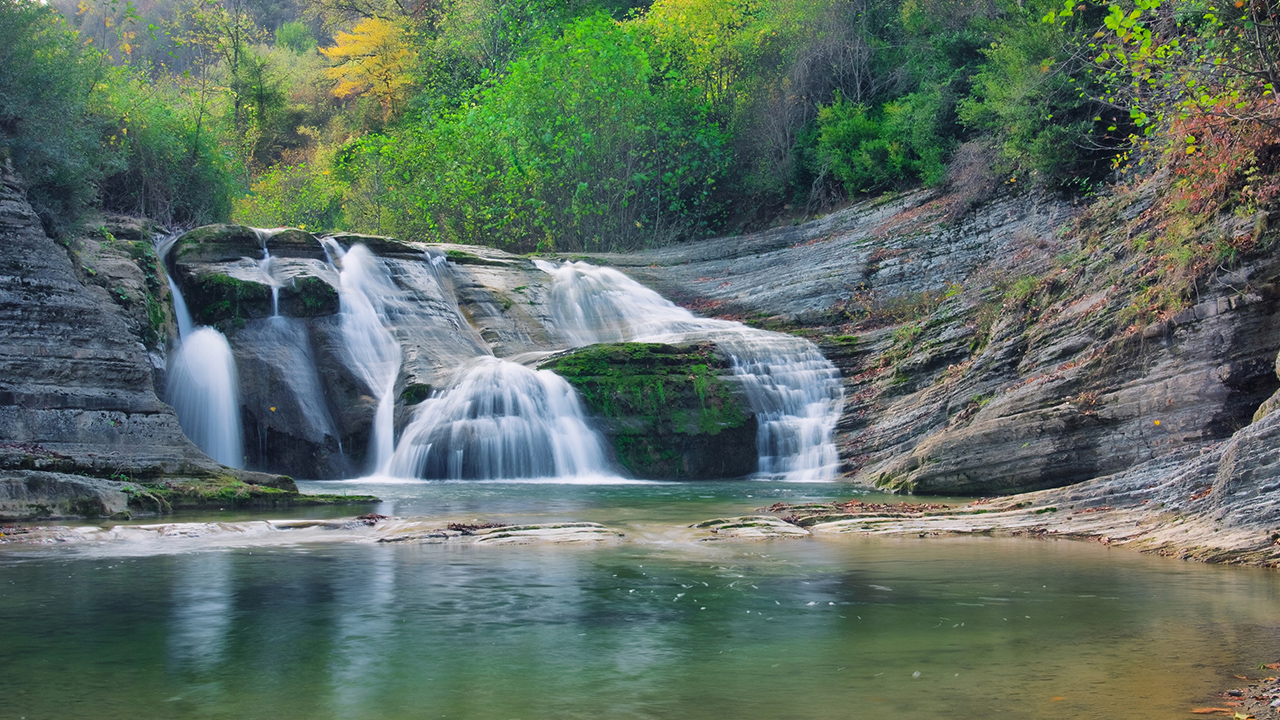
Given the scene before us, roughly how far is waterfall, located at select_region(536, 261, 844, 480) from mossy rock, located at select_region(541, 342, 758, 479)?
A: 545 mm

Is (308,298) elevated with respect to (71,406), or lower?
elevated

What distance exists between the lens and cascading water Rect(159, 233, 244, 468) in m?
17.4

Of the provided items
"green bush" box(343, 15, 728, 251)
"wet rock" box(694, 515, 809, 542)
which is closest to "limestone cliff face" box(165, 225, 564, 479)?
"green bush" box(343, 15, 728, 251)

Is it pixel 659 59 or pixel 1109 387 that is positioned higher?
pixel 659 59

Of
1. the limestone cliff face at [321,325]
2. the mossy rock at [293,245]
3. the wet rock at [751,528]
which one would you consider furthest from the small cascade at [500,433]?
the wet rock at [751,528]

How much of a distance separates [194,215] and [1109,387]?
23.5 m

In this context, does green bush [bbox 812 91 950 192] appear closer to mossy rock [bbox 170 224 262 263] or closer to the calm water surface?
mossy rock [bbox 170 224 262 263]

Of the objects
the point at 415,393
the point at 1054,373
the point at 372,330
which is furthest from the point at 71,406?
the point at 1054,373

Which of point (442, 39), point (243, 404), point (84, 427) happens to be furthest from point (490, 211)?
point (84, 427)

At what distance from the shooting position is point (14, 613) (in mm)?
5719

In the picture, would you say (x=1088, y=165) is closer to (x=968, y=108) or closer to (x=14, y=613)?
(x=968, y=108)

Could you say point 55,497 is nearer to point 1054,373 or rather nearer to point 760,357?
point 1054,373

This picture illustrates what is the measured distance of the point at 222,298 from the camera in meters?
19.4

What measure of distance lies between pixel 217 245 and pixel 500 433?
27.0 ft
